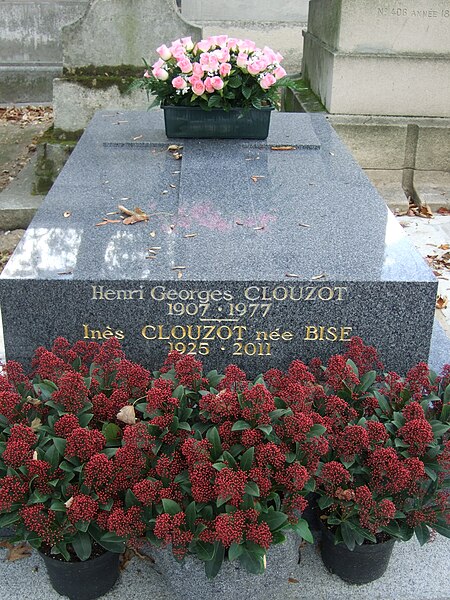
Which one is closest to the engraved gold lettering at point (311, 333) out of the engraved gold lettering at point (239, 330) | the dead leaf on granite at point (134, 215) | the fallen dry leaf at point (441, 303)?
the engraved gold lettering at point (239, 330)

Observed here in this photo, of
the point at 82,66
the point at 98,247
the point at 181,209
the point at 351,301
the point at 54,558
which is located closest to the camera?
the point at 54,558

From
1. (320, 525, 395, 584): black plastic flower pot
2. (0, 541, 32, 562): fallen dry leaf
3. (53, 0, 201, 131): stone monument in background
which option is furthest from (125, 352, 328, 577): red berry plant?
(53, 0, 201, 131): stone monument in background

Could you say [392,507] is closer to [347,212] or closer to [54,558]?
[54,558]

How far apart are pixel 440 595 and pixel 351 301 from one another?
3.84 ft

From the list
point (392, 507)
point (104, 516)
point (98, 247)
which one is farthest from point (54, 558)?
point (98, 247)

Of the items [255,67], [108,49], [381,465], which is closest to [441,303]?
[255,67]

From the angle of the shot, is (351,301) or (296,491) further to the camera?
(351,301)

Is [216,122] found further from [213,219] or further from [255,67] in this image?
[213,219]

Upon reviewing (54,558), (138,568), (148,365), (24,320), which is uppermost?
(24,320)

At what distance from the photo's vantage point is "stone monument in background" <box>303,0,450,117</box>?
6.86m

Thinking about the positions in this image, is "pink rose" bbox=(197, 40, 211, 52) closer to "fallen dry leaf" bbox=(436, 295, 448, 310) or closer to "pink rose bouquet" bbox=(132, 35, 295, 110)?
"pink rose bouquet" bbox=(132, 35, 295, 110)

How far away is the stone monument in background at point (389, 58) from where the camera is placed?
22.5ft

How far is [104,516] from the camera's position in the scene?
2.38 meters

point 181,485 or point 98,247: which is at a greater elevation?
point 98,247
